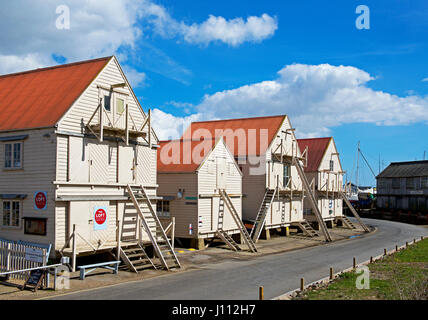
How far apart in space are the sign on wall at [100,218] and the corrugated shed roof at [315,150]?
31673mm

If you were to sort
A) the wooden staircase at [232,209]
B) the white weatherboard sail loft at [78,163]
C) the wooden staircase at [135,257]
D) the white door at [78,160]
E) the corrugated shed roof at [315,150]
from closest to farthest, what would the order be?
the white weatherboard sail loft at [78,163]
the white door at [78,160]
the wooden staircase at [135,257]
the wooden staircase at [232,209]
the corrugated shed roof at [315,150]

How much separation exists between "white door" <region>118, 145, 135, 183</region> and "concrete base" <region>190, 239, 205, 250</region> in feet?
24.7

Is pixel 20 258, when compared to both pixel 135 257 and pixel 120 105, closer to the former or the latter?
pixel 135 257

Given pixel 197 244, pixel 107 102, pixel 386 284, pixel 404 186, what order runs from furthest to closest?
pixel 404 186, pixel 197 244, pixel 107 102, pixel 386 284

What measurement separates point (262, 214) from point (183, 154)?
29.9ft

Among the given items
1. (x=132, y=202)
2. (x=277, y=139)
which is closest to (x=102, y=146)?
(x=132, y=202)

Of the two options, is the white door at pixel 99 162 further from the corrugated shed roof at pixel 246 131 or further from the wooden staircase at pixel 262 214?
the corrugated shed roof at pixel 246 131

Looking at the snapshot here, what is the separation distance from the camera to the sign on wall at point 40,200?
2073 centimetres

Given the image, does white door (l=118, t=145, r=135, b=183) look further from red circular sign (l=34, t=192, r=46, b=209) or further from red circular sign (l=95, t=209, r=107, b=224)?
red circular sign (l=34, t=192, r=46, b=209)

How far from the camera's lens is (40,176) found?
2109cm

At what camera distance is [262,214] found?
122 ft

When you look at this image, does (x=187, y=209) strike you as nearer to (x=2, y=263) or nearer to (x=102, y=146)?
(x=102, y=146)

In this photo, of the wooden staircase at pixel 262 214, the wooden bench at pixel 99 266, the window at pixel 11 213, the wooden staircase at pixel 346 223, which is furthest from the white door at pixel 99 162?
the wooden staircase at pixel 346 223

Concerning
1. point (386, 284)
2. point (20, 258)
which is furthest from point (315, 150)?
point (20, 258)
